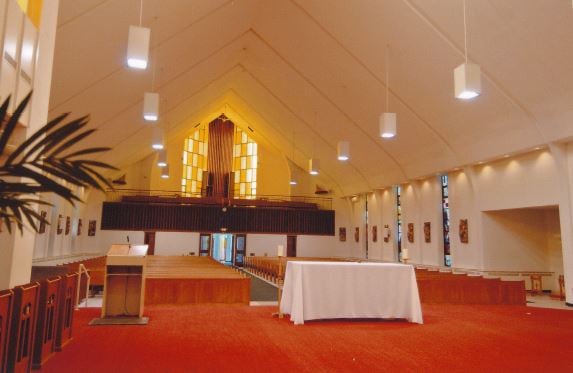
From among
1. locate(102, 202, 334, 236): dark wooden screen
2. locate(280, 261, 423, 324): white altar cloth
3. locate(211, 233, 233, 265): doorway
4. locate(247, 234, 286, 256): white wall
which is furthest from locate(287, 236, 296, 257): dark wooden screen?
locate(280, 261, 423, 324): white altar cloth

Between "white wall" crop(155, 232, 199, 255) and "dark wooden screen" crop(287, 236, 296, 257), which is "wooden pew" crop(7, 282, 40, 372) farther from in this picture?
"dark wooden screen" crop(287, 236, 296, 257)

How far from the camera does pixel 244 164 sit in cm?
2322

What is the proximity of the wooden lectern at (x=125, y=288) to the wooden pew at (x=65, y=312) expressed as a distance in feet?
3.79

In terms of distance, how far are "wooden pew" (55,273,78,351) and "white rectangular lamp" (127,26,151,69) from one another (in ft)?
8.89

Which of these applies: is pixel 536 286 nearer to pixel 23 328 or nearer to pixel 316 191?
pixel 316 191

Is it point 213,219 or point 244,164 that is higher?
point 244,164

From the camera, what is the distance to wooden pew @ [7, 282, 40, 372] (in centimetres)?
307

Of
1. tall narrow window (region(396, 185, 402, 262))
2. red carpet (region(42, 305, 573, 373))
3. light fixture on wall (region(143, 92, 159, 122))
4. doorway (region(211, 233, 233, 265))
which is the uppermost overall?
light fixture on wall (region(143, 92, 159, 122))

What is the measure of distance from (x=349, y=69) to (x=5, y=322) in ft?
34.0

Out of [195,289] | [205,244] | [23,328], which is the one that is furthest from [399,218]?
[23,328]

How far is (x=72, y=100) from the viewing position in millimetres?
9578

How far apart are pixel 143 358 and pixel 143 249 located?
7.89 feet

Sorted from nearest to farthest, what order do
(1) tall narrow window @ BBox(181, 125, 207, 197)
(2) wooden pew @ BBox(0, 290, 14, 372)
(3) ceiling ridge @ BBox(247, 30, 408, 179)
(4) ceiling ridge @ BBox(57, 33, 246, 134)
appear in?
(2) wooden pew @ BBox(0, 290, 14, 372) → (4) ceiling ridge @ BBox(57, 33, 246, 134) → (3) ceiling ridge @ BBox(247, 30, 408, 179) → (1) tall narrow window @ BBox(181, 125, 207, 197)

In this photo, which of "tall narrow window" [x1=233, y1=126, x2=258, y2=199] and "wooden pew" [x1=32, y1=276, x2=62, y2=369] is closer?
"wooden pew" [x1=32, y1=276, x2=62, y2=369]
